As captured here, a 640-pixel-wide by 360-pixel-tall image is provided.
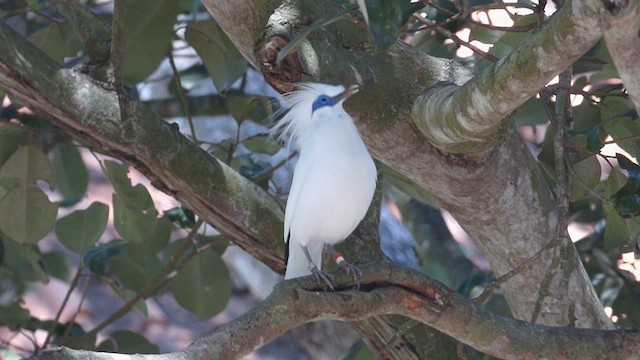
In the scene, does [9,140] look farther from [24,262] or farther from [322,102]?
[322,102]

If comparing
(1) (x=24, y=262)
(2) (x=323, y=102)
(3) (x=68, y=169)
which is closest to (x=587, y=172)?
(2) (x=323, y=102)

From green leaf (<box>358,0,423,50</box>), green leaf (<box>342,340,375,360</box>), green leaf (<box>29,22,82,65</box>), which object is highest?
green leaf (<box>29,22,82,65</box>)

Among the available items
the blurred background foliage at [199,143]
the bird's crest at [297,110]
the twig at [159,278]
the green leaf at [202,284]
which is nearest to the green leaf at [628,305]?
the blurred background foliage at [199,143]

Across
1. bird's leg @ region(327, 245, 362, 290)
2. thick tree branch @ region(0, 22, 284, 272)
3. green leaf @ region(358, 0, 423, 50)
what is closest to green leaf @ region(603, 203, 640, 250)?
bird's leg @ region(327, 245, 362, 290)

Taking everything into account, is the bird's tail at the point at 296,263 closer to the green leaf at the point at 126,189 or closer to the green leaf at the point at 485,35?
the green leaf at the point at 126,189

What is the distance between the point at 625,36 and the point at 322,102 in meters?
1.56

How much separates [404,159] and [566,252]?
1.60ft

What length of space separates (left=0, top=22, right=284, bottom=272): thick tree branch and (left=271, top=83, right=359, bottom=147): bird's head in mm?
A: 302

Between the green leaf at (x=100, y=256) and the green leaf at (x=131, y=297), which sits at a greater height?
the green leaf at (x=100, y=256)

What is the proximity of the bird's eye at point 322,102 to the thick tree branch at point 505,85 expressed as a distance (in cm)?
48

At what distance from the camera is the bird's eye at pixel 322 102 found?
3121mm

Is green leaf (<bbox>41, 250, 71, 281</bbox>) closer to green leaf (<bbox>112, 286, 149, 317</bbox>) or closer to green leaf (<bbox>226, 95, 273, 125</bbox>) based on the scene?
green leaf (<bbox>112, 286, 149, 317</bbox>)

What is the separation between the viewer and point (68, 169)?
4.00 meters

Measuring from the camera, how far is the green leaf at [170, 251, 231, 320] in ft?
12.6
